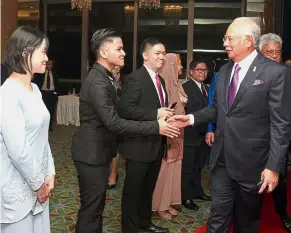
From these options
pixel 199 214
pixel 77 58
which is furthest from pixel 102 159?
pixel 77 58

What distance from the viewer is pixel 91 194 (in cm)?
275

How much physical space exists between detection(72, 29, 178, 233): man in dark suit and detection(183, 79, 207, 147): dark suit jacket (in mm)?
1426

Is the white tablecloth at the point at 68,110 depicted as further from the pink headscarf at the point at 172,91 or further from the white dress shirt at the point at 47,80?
the pink headscarf at the point at 172,91

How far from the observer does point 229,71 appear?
2.70m

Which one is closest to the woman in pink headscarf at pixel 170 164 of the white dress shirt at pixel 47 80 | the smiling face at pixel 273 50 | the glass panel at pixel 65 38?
the smiling face at pixel 273 50

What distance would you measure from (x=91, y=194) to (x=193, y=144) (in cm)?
175

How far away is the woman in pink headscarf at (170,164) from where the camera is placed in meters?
3.76

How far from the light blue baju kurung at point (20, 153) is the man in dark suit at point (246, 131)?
1.14 m

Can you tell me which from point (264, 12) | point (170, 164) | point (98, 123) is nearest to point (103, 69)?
point (98, 123)

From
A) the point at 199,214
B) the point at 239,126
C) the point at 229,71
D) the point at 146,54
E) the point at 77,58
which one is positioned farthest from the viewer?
the point at 77,58

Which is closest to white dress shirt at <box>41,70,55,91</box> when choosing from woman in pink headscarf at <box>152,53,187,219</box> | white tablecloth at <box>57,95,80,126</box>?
white tablecloth at <box>57,95,80,126</box>

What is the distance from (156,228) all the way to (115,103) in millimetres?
1244

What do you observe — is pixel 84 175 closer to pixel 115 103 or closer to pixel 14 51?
pixel 115 103

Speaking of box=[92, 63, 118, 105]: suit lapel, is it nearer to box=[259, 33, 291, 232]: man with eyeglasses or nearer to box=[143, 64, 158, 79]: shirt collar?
box=[143, 64, 158, 79]: shirt collar
